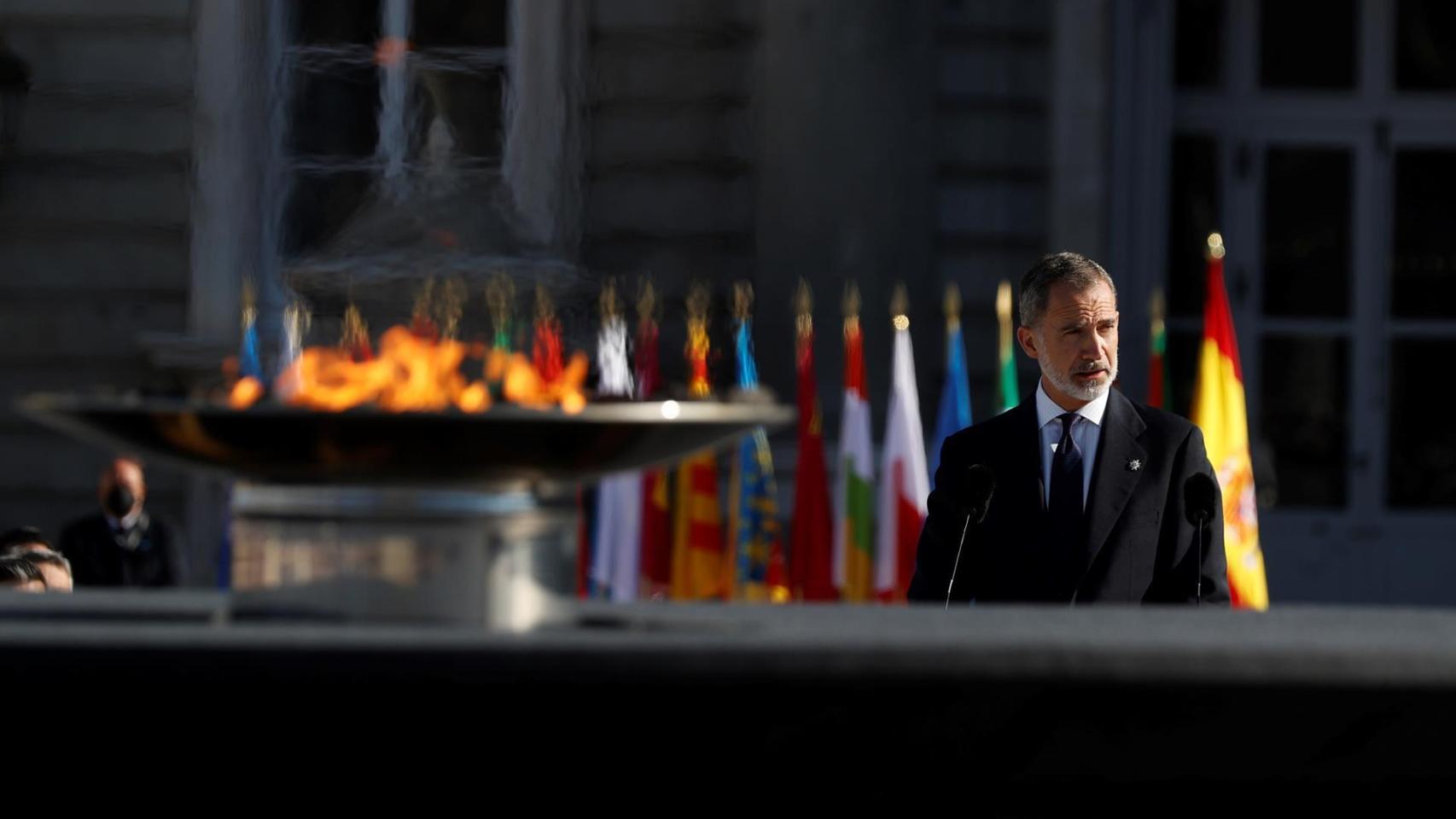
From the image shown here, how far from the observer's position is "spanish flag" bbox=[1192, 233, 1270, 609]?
22.3ft

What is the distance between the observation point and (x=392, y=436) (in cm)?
213

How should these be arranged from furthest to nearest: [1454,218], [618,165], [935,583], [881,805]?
[1454,218] → [618,165] → [935,583] → [881,805]

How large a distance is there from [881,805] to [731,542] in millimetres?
5417

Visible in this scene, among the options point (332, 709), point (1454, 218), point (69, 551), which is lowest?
point (69, 551)

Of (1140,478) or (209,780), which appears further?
(1140,478)

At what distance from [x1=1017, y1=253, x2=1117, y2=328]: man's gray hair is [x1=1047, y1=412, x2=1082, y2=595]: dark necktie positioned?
0.66 feet

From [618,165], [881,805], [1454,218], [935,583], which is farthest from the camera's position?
[1454,218]

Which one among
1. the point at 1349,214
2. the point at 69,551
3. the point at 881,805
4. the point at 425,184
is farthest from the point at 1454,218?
the point at 881,805

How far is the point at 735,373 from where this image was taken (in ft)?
26.0

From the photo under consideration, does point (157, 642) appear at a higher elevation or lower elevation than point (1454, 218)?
lower

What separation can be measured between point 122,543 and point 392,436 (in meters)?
5.81

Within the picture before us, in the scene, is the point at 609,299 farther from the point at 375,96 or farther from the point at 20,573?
the point at 20,573

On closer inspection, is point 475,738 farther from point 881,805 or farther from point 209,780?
point 881,805

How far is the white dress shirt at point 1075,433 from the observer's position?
3.33 meters
